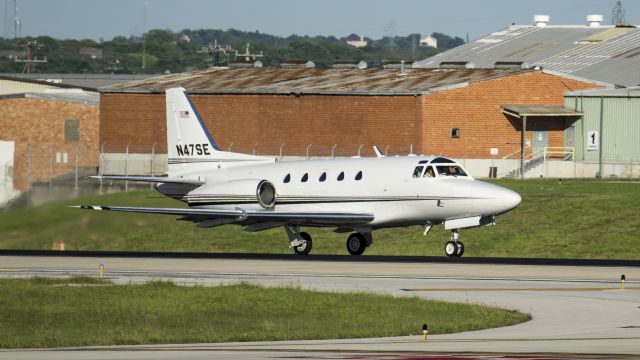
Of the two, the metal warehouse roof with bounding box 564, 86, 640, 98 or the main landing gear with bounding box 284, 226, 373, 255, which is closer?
the main landing gear with bounding box 284, 226, 373, 255

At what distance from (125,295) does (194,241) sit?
28204 millimetres

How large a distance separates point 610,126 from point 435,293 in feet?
165

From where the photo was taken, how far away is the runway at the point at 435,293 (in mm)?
21891

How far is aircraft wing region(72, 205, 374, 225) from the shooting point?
144 feet

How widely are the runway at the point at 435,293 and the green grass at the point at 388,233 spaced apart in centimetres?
1034

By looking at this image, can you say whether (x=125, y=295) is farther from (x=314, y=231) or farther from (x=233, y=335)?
(x=314, y=231)

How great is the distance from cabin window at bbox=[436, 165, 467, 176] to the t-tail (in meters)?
7.23

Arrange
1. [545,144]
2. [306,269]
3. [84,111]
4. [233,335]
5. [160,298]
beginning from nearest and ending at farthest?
[233,335]
[160,298]
[306,269]
[545,144]
[84,111]

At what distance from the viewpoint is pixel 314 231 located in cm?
5928

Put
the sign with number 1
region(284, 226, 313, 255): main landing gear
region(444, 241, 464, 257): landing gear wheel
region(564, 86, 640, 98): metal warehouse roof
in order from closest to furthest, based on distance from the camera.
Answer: region(444, 241, 464, 257): landing gear wheel < region(284, 226, 313, 255): main landing gear < region(564, 86, 640, 98): metal warehouse roof < the sign with number 1

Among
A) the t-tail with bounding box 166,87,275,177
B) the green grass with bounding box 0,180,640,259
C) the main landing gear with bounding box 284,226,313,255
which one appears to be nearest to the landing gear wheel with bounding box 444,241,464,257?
the main landing gear with bounding box 284,226,313,255

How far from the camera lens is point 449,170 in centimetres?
4328

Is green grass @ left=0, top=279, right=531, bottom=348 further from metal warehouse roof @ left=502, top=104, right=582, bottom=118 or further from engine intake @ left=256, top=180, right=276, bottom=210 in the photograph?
metal warehouse roof @ left=502, top=104, right=582, bottom=118

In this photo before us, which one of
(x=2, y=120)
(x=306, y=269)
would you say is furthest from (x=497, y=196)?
(x=2, y=120)
